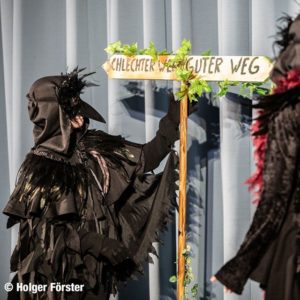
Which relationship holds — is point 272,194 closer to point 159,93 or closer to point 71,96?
point 71,96

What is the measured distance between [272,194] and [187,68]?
58cm

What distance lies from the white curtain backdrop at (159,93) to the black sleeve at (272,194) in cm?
66

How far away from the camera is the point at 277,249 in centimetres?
128

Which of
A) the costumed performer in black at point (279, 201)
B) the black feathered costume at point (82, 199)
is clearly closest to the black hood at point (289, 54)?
the costumed performer in black at point (279, 201)

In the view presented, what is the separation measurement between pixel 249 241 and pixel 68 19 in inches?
47.1

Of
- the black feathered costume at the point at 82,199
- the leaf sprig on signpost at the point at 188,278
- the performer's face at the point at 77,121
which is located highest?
the performer's face at the point at 77,121

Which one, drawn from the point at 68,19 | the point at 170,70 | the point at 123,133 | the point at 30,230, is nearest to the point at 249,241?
the point at 170,70

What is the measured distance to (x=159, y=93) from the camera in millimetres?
2098

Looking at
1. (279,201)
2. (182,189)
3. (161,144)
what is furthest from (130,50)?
(279,201)

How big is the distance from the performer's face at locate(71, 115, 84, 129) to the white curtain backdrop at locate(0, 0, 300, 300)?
306 millimetres

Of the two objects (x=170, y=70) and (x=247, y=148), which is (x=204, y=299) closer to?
(x=247, y=148)

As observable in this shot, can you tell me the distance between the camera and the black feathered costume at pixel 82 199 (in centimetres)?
176

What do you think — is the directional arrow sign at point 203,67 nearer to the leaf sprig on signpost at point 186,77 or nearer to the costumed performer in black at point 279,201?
the leaf sprig on signpost at point 186,77

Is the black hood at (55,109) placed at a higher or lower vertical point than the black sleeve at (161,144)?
higher
